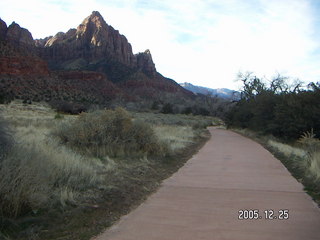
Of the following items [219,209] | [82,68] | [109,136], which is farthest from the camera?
[82,68]

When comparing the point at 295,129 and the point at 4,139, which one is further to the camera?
the point at 295,129

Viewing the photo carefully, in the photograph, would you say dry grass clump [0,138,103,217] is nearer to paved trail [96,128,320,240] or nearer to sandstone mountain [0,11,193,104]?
paved trail [96,128,320,240]

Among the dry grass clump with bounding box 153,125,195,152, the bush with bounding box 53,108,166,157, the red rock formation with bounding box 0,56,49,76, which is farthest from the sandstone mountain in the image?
the bush with bounding box 53,108,166,157

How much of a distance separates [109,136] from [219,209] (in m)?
6.96

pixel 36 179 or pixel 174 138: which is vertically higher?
pixel 174 138

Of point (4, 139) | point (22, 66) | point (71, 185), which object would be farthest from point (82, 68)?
point (4, 139)

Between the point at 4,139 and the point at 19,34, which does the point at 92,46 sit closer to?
the point at 19,34

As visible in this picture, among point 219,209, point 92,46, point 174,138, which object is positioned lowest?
point 219,209

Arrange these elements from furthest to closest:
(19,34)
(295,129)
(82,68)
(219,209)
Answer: (19,34) < (82,68) < (295,129) < (219,209)

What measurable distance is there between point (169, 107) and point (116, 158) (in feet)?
236

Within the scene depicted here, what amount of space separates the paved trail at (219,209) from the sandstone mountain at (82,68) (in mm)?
42429

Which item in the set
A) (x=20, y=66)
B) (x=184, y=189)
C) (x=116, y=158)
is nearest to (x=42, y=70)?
(x=20, y=66)

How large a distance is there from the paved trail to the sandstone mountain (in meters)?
42.4

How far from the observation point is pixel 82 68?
99188 millimetres
